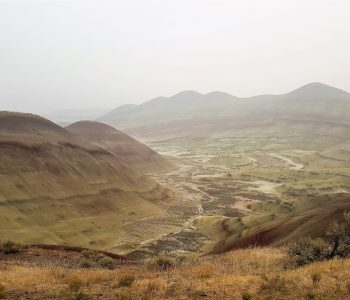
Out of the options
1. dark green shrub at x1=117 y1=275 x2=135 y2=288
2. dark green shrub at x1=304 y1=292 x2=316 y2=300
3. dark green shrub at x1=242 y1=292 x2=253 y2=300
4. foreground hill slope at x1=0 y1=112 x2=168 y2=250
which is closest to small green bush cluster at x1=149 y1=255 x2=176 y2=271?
dark green shrub at x1=117 y1=275 x2=135 y2=288

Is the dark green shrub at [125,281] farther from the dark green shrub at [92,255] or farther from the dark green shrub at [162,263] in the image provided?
the dark green shrub at [92,255]

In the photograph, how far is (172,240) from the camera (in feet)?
213

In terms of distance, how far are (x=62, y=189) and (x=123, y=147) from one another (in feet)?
307

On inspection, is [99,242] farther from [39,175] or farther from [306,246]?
[306,246]

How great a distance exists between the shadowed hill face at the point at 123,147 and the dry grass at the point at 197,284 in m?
137

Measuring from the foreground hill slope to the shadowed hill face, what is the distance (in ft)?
178

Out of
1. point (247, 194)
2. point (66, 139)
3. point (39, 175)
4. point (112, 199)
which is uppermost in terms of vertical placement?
point (66, 139)

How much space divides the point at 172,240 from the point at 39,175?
2935 cm

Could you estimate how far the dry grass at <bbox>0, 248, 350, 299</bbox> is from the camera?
14076mm

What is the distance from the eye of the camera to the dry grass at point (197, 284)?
14.1 metres

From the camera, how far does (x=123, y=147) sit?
168 m

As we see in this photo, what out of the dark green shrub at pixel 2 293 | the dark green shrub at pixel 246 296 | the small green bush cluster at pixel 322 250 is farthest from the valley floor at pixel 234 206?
the dark green shrub at pixel 2 293

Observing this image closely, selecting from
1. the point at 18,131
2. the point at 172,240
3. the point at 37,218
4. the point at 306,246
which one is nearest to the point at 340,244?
the point at 306,246

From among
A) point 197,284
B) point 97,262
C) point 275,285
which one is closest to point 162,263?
point 97,262
